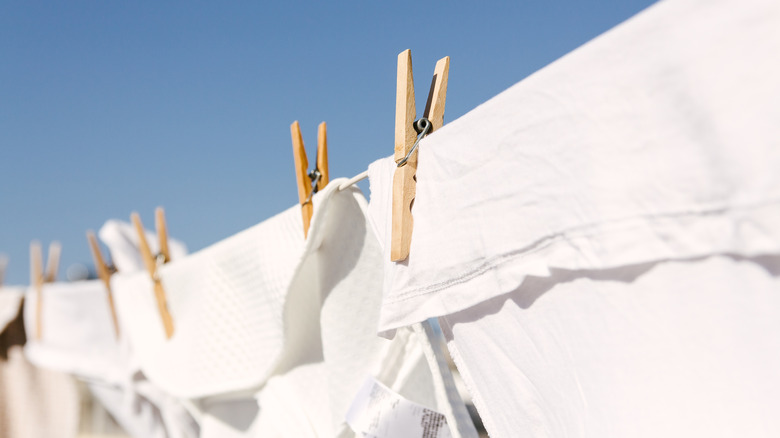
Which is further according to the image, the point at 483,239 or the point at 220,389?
the point at 220,389

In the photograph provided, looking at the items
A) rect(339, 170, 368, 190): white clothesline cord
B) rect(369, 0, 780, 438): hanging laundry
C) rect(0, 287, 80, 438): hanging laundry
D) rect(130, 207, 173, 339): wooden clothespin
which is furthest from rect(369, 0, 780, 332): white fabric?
rect(0, 287, 80, 438): hanging laundry

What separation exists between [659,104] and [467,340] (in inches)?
8.3

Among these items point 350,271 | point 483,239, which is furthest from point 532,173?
point 350,271

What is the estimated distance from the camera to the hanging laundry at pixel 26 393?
1.34 meters

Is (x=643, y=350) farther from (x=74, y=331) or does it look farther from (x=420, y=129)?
(x=74, y=331)

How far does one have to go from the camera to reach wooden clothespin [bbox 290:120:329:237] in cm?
63

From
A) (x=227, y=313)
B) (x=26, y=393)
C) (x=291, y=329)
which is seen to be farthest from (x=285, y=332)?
(x=26, y=393)

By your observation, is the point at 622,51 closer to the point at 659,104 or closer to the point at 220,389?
the point at 659,104

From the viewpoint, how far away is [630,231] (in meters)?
0.29

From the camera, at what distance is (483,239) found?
37 centimetres

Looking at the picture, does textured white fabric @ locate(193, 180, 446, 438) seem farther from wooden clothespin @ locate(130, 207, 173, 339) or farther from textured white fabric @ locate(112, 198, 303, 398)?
wooden clothespin @ locate(130, 207, 173, 339)

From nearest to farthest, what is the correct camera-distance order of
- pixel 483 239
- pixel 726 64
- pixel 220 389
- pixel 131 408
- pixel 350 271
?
pixel 726 64 → pixel 483 239 → pixel 350 271 → pixel 220 389 → pixel 131 408

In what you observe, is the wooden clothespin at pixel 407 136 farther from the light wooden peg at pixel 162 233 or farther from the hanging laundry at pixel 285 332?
the light wooden peg at pixel 162 233

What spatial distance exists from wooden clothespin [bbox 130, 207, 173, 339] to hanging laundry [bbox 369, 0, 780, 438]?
674 mm
